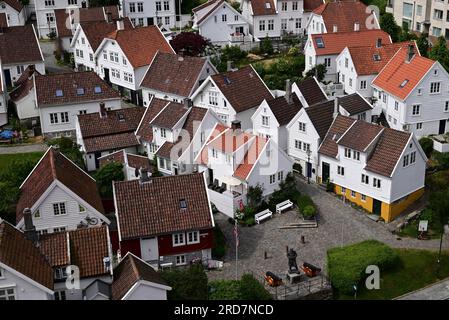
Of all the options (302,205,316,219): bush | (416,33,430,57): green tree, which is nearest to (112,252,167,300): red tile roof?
(302,205,316,219): bush

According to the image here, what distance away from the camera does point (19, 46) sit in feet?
279

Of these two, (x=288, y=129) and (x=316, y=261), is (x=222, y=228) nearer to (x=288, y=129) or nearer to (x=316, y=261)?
(x=316, y=261)

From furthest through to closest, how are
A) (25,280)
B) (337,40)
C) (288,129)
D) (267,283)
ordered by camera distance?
1. (337,40)
2. (288,129)
3. (267,283)
4. (25,280)

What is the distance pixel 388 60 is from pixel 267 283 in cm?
3814

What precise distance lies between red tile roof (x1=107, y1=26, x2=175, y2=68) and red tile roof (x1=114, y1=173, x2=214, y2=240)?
104 feet

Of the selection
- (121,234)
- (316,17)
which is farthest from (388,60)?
(121,234)

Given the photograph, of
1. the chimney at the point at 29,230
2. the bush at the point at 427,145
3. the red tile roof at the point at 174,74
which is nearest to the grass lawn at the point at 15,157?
the red tile roof at the point at 174,74

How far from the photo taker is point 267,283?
156ft

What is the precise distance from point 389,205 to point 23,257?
3013cm

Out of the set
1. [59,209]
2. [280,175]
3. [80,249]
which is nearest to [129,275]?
[80,249]

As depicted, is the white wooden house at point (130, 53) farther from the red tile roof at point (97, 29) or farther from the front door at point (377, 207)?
the front door at point (377, 207)

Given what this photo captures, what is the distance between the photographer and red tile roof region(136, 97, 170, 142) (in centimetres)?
6631

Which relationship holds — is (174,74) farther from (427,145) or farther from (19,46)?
(427,145)

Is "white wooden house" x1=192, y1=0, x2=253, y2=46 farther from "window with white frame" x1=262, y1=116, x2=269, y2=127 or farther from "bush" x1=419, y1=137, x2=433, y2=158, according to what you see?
"bush" x1=419, y1=137, x2=433, y2=158
